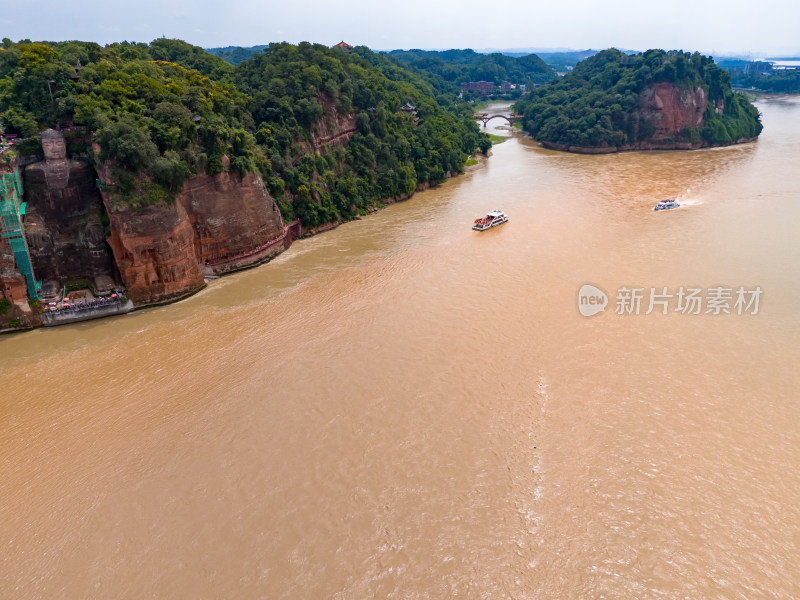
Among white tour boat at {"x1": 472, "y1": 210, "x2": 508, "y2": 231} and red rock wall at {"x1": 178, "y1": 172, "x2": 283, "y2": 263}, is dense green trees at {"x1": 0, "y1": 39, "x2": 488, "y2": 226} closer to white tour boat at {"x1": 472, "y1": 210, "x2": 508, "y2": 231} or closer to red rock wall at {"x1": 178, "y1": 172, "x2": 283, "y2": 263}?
red rock wall at {"x1": 178, "y1": 172, "x2": 283, "y2": 263}

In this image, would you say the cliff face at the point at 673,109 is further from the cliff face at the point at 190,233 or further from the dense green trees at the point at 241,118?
the cliff face at the point at 190,233

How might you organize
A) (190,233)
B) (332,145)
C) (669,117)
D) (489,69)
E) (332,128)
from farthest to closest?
1. (489,69)
2. (669,117)
3. (332,128)
4. (332,145)
5. (190,233)

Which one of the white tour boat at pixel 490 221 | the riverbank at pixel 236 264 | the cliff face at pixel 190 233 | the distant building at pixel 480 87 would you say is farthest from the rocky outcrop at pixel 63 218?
the distant building at pixel 480 87

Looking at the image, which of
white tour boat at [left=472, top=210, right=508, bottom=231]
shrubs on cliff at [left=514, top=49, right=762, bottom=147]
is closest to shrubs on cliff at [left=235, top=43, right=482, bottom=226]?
white tour boat at [left=472, top=210, right=508, bottom=231]

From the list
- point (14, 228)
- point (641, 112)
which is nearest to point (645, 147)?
point (641, 112)

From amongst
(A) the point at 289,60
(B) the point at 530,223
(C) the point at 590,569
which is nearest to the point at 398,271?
(B) the point at 530,223

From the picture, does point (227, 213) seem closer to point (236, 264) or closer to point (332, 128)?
point (236, 264)
